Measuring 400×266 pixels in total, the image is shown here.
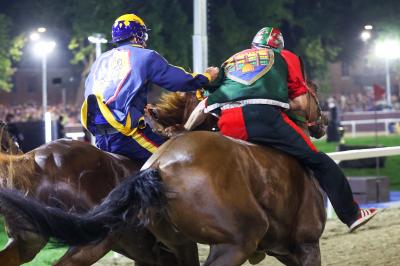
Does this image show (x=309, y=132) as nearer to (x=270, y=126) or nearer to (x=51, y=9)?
(x=270, y=126)

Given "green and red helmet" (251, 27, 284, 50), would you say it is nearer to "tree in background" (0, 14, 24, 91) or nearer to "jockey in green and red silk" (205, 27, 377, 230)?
"jockey in green and red silk" (205, 27, 377, 230)

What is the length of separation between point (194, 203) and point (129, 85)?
1257mm

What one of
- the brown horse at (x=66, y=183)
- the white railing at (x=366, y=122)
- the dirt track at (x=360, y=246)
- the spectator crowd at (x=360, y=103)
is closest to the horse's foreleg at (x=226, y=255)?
the brown horse at (x=66, y=183)

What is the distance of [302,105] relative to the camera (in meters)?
5.83

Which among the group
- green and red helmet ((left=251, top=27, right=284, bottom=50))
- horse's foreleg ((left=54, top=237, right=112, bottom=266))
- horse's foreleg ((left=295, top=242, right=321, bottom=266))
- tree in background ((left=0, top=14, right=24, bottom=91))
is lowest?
horse's foreleg ((left=295, top=242, right=321, bottom=266))

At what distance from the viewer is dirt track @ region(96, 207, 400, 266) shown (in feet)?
26.8

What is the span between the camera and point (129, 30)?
571cm

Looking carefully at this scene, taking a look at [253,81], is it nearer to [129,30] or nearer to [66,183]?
[129,30]

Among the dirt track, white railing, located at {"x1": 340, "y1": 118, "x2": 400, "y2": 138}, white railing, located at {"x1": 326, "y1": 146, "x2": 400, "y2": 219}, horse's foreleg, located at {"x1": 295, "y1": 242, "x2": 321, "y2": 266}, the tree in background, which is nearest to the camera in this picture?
horse's foreleg, located at {"x1": 295, "y1": 242, "x2": 321, "y2": 266}

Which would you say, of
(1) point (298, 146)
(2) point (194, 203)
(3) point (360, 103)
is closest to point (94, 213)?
(2) point (194, 203)

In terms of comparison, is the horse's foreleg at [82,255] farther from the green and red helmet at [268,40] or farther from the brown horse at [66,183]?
the green and red helmet at [268,40]

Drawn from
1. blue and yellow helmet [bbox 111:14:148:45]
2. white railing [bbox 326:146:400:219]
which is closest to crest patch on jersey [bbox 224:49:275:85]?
blue and yellow helmet [bbox 111:14:148:45]

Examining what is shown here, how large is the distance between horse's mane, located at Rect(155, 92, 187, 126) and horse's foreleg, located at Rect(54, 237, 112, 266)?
1287 millimetres

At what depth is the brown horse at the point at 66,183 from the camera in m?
5.01
